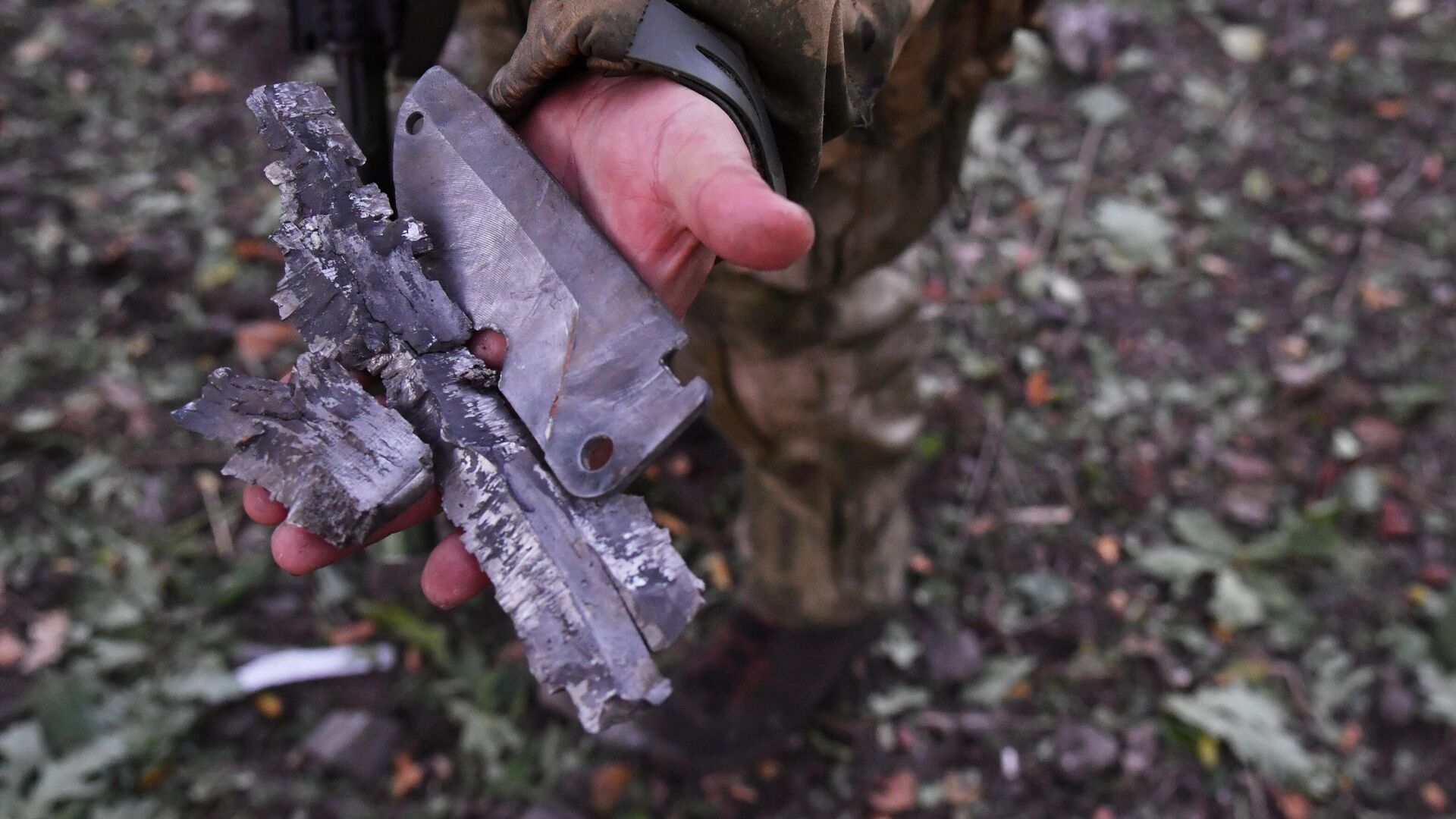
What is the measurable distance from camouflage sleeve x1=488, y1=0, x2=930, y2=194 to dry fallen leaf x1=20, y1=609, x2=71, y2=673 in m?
1.82

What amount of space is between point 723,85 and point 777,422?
3.10ft

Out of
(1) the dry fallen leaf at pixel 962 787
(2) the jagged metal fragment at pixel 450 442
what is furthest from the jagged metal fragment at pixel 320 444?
(1) the dry fallen leaf at pixel 962 787

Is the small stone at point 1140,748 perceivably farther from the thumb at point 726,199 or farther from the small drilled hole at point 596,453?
the thumb at point 726,199

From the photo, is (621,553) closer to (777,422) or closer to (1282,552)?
(777,422)

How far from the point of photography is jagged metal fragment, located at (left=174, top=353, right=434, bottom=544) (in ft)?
4.40

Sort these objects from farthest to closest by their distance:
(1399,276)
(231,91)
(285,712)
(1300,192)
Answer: (231,91)
(1300,192)
(1399,276)
(285,712)

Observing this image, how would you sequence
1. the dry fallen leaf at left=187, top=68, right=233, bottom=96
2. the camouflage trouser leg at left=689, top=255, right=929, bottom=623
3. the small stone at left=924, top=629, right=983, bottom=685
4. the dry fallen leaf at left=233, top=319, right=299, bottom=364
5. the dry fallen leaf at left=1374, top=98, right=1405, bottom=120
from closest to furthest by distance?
the camouflage trouser leg at left=689, top=255, right=929, bottom=623 → the small stone at left=924, top=629, right=983, bottom=685 → the dry fallen leaf at left=233, top=319, right=299, bottom=364 → the dry fallen leaf at left=1374, top=98, right=1405, bottom=120 → the dry fallen leaf at left=187, top=68, right=233, bottom=96

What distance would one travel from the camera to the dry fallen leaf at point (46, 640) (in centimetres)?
246

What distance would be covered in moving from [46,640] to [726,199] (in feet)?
7.05

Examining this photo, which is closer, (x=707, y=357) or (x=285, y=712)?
(x=707, y=357)

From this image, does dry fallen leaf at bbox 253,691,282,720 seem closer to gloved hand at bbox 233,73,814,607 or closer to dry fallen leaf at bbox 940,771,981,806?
gloved hand at bbox 233,73,814,607

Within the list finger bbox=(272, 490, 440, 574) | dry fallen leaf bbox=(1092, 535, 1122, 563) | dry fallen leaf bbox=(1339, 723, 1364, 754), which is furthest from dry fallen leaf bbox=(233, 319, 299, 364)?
dry fallen leaf bbox=(1339, 723, 1364, 754)

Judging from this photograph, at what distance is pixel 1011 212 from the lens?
357 centimetres

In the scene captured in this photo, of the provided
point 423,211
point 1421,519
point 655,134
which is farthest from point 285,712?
point 1421,519
